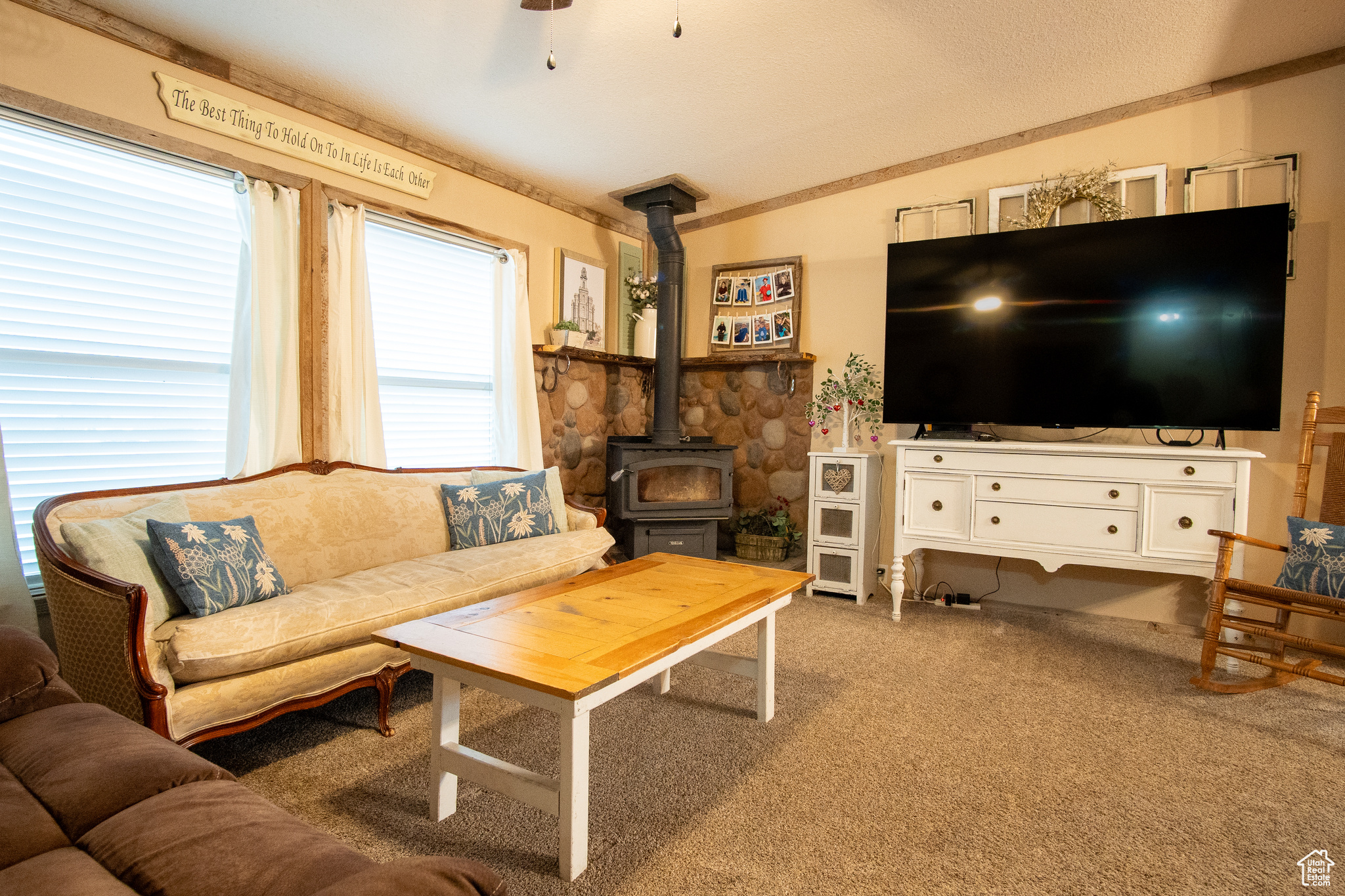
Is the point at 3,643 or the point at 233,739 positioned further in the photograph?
the point at 233,739

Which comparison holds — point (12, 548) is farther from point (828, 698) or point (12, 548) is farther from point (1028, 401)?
point (1028, 401)

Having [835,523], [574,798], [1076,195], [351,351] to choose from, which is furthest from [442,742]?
[1076,195]

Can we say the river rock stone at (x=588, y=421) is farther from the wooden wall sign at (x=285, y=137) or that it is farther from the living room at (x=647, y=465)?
the wooden wall sign at (x=285, y=137)

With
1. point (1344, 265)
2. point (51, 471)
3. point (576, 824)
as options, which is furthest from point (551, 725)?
point (1344, 265)

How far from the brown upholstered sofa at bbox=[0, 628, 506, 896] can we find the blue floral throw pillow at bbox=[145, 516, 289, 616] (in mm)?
644

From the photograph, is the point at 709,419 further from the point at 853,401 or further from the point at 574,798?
the point at 574,798

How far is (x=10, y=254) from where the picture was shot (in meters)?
2.34

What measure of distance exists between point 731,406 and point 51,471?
3670mm

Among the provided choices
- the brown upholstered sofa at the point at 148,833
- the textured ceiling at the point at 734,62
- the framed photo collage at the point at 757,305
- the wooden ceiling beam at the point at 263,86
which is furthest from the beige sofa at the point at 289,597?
the framed photo collage at the point at 757,305

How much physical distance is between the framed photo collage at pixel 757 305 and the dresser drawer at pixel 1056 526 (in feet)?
5.78

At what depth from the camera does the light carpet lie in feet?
5.02

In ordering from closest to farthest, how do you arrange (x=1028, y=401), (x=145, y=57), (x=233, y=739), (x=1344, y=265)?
(x=233, y=739) → (x=145, y=57) → (x=1344, y=265) → (x=1028, y=401)

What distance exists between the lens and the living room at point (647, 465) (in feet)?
5.29

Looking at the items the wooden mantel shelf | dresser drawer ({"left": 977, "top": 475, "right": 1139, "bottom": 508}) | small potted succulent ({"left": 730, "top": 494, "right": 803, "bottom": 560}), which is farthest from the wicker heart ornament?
the wooden mantel shelf
